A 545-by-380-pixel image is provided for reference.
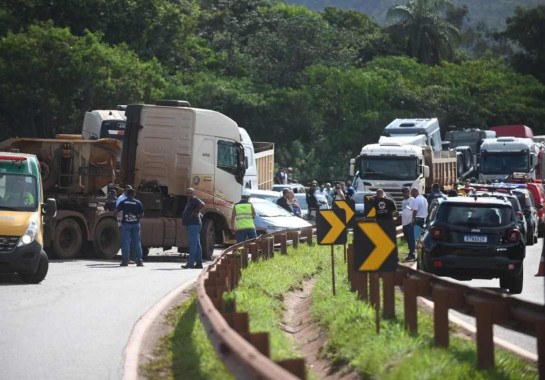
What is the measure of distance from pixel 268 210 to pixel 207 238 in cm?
446

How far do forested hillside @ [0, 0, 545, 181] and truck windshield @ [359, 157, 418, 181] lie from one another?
572 inches

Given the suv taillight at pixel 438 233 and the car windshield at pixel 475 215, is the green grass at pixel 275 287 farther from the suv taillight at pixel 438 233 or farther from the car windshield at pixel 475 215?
the car windshield at pixel 475 215

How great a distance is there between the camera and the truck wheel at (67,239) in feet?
98.5

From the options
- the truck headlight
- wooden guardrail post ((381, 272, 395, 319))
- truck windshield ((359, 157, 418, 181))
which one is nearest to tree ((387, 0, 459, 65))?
truck windshield ((359, 157, 418, 181))

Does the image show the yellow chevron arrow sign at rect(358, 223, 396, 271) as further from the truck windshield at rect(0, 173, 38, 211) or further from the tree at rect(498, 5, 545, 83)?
the tree at rect(498, 5, 545, 83)

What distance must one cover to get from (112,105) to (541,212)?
791 inches

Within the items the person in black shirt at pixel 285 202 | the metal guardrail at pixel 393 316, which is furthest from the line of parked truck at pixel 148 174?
the metal guardrail at pixel 393 316

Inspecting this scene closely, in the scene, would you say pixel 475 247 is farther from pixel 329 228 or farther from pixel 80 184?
pixel 80 184

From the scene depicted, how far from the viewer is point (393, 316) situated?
1564cm

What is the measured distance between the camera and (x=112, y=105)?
189ft

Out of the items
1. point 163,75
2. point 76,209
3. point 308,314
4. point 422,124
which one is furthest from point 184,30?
point 308,314

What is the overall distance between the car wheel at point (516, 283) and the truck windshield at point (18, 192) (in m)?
8.13

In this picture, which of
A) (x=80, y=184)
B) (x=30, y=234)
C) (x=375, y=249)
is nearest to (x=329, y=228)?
(x=30, y=234)

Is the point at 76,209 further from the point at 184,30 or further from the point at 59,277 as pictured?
the point at 184,30
